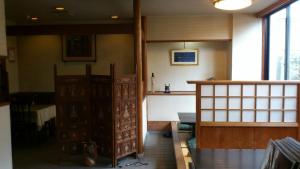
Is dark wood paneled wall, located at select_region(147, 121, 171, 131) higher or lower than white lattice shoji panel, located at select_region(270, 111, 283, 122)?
lower

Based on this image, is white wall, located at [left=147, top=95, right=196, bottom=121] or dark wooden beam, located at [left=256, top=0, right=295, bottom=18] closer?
dark wooden beam, located at [left=256, top=0, right=295, bottom=18]

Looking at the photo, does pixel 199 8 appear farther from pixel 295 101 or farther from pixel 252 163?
pixel 252 163

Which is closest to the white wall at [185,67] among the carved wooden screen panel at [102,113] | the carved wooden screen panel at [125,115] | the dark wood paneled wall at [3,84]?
the carved wooden screen panel at [125,115]

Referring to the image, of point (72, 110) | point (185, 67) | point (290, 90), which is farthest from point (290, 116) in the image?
point (72, 110)

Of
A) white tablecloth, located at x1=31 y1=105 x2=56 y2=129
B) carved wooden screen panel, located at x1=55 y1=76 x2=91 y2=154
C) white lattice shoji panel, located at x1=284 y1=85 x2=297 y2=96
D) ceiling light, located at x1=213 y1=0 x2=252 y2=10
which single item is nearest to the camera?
ceiling light, located at x1=213 y1=0 x2=252 y2=10

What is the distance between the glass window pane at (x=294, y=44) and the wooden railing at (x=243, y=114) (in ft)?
2.22

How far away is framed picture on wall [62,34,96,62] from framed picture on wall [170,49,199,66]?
72.6 inches

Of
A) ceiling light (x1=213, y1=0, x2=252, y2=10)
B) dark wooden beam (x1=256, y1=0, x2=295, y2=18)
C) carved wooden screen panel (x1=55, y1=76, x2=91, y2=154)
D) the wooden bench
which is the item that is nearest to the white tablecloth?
carved wooden screen panel (x1=55, y1=76, x2=91, y2=154)

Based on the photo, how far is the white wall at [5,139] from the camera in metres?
2.96

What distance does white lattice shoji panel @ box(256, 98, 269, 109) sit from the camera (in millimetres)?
3732

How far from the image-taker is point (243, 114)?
12.3 feet

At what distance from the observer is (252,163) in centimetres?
242

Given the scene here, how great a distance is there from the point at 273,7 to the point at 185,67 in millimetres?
2183

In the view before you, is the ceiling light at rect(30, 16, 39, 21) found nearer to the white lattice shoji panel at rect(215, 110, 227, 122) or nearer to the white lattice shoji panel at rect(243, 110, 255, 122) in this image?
the white lattice shoji panel at rect(215, 110, 227, 122)
